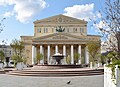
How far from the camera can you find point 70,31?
89.2 meters

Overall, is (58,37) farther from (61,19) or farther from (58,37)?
(61,19)

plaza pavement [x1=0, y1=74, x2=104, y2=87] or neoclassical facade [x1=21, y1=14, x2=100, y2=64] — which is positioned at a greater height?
neoclassical facade [x1=21, y1=14, x2=100, y2=64]

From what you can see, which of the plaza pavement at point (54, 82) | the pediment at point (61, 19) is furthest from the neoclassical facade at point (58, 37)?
the plaza pavement at point (54, 82)

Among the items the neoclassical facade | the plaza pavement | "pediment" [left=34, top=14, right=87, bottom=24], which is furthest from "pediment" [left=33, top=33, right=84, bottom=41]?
the plaza pavement

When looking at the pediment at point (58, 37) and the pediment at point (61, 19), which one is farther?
the pediment at point (61, 19)

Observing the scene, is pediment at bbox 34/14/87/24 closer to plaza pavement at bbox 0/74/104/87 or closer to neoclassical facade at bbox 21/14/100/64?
neoclassical facade at bbox 21/14/100/64

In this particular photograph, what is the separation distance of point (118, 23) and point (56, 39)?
67769mm

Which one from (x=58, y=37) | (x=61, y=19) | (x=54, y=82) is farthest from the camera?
(x=61, y=19)

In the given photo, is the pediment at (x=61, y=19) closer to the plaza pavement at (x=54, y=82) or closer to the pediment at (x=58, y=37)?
the pediment at (x=58, y=37)

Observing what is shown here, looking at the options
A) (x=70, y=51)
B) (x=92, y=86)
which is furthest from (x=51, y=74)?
(x=70, y=51)

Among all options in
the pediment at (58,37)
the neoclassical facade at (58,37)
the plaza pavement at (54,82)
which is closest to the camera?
the plaza pavement at (54,82)

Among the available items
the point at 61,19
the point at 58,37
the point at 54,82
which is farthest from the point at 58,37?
the point at 54,82

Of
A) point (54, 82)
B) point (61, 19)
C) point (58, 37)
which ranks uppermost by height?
point (61, 19)

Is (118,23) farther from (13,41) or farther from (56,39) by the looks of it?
(56,39)
